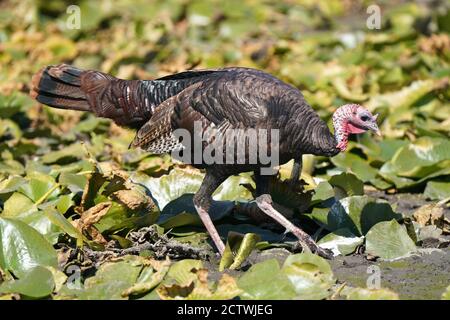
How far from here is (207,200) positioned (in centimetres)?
634

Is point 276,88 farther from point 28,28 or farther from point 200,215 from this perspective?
point 28,28

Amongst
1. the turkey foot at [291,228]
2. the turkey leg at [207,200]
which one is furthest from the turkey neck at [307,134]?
the turkey leg at [207,200]

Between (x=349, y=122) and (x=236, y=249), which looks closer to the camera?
(x=236, y=249)

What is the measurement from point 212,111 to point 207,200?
582 millimetres

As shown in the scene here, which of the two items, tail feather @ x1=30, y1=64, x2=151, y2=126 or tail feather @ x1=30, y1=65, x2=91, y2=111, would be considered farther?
tail feather @ x1=30, y1=65, x2=91, y2=111

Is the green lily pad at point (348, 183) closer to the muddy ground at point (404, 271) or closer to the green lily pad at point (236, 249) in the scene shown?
the muddy ground at point (404, 271)

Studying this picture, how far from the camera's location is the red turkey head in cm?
630

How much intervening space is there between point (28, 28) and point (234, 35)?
111 inches

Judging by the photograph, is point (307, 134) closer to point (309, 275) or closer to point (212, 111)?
point (212, 111)

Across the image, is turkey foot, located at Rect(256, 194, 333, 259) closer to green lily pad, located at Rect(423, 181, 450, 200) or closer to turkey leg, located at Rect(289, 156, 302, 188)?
turkey leg, located at Rect(289, 156, 302, 188)

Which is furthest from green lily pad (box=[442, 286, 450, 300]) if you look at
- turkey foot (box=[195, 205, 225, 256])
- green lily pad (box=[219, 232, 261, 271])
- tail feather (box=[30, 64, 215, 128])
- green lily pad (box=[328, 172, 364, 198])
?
tail feather (box=[30, 64, 215, 128])

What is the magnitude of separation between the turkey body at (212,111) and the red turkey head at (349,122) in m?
0.06

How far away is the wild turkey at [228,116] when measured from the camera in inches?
243

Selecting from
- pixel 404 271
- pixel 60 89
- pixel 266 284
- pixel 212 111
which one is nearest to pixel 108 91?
pixel 60 89
